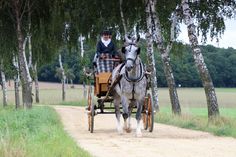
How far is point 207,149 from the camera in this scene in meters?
12.4

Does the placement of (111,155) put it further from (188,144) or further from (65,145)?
(188,144)

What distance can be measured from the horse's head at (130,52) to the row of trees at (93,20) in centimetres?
987

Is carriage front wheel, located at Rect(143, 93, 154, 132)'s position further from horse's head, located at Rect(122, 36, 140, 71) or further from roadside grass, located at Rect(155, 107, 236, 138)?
horse's head, located at Rect(122, 36, 140, 71)

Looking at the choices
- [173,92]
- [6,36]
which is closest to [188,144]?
[173,92]

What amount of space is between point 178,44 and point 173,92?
26.3ft

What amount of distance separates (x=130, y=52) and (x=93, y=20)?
1749 centimetres

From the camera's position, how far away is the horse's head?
1470cm

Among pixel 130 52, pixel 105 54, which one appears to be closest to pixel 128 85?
pixel 130 52

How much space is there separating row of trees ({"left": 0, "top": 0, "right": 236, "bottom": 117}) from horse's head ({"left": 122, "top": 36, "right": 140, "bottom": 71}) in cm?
987

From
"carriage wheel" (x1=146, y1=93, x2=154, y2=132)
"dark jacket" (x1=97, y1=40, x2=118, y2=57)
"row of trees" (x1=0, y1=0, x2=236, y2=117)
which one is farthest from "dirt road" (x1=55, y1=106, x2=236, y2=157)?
"row of trees" (x1=0, y1=0, x2=236, y2=117)

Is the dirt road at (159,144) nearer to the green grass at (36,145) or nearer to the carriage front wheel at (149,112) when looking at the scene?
the carriage front wheel at (149,112)

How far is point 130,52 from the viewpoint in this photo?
48.6 feet

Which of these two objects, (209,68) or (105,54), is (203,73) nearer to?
(105,54)

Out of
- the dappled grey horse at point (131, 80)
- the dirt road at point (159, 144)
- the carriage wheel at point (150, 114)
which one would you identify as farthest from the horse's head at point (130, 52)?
the carriage wheel at point (150, 114)
